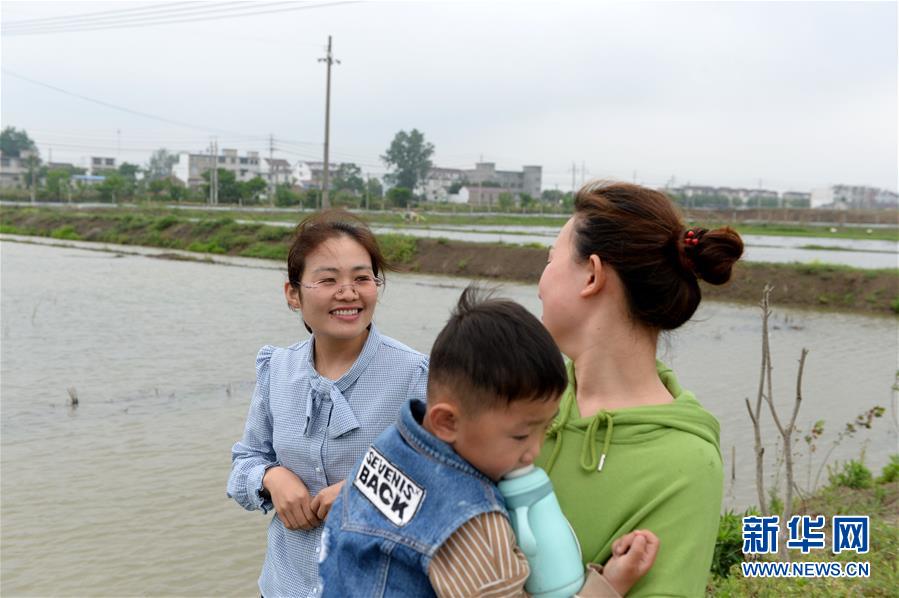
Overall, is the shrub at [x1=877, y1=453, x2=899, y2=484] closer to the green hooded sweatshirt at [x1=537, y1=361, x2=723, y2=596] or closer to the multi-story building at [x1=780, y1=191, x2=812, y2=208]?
the green hooded sweatshirt at [x1=537, y1=361, x2=723, y2=596]

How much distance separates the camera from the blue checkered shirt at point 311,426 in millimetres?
1974

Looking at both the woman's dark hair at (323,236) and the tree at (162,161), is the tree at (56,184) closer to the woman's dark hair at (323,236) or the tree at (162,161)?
the tree at (162,161)

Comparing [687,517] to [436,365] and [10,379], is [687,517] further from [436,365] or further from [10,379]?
[10,379]

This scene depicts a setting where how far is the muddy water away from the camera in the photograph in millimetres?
5422

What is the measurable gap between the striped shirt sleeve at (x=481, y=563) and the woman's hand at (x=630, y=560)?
0.49 feet

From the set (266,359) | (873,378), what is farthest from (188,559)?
(873,378)

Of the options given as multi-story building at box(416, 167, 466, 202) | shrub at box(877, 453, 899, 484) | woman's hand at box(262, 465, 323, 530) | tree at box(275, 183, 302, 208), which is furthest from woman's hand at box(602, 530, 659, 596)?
multi-story building at box(416, 167, 466, 202)

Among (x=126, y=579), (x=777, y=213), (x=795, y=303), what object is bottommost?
(x=126, y=579)

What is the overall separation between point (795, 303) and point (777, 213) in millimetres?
37414

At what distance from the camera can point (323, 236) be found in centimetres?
210

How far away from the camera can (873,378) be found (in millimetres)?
10891

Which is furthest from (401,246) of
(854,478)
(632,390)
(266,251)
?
(632,390)

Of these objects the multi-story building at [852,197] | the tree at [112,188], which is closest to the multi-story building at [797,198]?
the multi-story building at [852,197]

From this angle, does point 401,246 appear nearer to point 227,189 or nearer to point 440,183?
point 227,189
